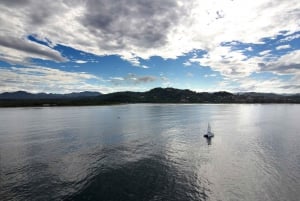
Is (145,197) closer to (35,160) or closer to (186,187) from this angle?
(186,187)

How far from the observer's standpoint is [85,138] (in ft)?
209

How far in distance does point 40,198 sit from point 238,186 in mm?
28418

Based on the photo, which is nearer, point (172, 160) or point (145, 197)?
point (145, 197)

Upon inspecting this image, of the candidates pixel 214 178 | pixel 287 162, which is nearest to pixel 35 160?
pixel 214 178

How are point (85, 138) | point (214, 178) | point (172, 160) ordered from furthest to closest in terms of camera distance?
point (85, 138)
point (172, 160)
point (214, 178)

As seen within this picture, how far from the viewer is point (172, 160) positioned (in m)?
42.1

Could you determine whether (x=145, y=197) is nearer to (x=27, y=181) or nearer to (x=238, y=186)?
(x=238, y=186)

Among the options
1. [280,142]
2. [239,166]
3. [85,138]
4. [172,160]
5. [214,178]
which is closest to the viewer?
[214,178]

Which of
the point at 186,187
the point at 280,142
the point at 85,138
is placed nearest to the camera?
the point at 186,187

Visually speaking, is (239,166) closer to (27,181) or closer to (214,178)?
(214,178)

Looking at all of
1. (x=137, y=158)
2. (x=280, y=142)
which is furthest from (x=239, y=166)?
(x=280, y=142)

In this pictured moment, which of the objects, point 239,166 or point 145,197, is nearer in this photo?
point 145,197

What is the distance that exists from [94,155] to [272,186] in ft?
115

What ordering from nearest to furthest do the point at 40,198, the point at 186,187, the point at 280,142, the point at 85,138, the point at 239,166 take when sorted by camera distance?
1. the point at 40,198
2. the point at 186,187
3. the point at 239,166
4. the point at 280,142
5. the point at 85,138
